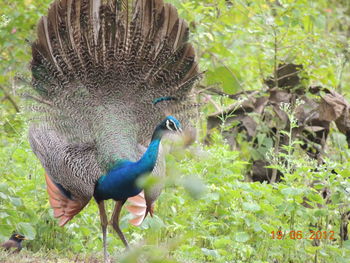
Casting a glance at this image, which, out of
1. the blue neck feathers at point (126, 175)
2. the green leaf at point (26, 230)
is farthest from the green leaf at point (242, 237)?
the green leaf at point (26, 230)

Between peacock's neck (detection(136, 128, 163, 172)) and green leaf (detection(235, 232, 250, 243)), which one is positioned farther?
green leaf (detection(235, 232, 250, 243))

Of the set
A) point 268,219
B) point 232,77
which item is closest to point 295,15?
point 232,77

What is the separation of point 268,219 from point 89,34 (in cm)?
202

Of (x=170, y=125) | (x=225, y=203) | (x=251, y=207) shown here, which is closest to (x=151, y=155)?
(x=170, y=125)

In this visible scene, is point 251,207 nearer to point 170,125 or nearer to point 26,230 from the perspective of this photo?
point 170,125

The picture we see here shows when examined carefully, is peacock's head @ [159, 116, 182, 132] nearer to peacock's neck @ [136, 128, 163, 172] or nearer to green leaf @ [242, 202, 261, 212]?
peacock's neck @ [136, 128, 163, 172]

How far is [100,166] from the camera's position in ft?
14.5

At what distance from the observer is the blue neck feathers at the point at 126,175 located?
4.08 metres

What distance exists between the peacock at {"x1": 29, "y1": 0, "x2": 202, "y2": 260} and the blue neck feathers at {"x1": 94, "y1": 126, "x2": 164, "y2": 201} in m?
0.21

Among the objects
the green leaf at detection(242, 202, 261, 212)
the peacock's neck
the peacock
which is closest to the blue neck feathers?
the peacock's neck

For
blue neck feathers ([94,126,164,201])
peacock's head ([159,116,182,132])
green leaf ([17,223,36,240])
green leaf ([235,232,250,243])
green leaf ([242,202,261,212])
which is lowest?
green leaf ([235,232,250,243])

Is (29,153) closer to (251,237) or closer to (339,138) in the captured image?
(251,237)

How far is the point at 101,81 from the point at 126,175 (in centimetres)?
96

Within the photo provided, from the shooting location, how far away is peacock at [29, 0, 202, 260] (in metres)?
4.59
